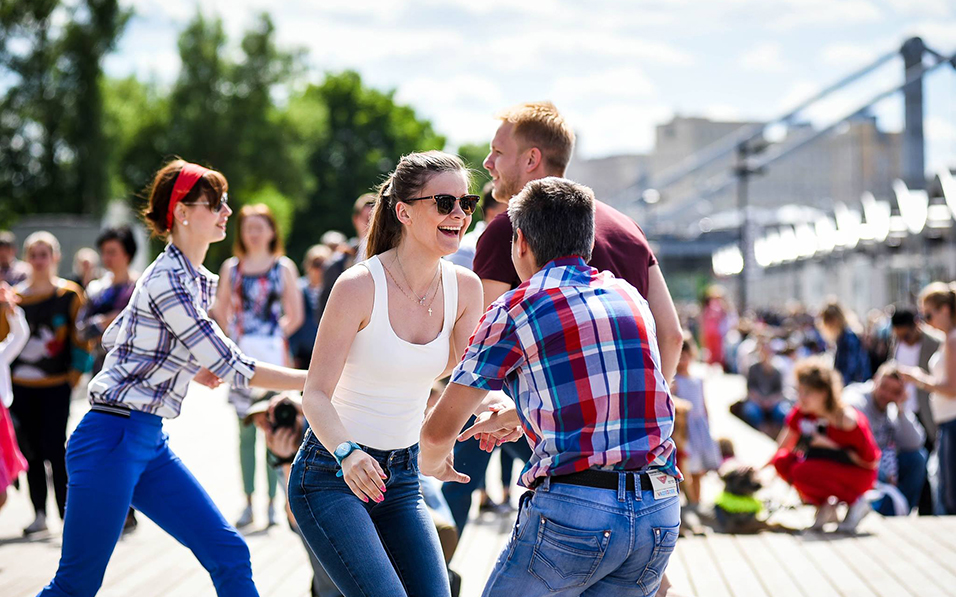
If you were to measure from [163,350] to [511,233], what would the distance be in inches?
49.9

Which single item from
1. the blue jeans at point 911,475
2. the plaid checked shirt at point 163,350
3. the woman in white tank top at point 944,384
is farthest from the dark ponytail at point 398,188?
the blue jeans at point 911,475

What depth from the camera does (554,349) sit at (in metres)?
2.53

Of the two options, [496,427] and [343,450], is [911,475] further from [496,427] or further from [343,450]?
[343,450]

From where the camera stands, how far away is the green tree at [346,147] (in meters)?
48.9

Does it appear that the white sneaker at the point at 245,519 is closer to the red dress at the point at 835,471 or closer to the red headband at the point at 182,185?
the red headband at the point at 182,185

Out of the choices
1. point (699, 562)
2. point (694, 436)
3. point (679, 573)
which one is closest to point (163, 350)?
point (679, 573)

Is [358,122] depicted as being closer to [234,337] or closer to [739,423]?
[739,423]

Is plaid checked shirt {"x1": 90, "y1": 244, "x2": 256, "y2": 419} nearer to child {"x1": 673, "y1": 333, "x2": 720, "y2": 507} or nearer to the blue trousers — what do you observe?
the blue trousers

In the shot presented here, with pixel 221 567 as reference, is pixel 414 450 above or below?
above

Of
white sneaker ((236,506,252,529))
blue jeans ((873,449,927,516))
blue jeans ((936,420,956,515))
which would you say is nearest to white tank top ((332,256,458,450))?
white sneaker ((236,506,252,529))

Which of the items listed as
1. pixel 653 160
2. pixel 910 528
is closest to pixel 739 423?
pixel 910 528

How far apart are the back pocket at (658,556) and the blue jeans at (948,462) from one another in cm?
573

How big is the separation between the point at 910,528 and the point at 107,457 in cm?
544

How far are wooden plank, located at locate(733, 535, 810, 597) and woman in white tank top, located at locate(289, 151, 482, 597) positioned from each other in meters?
2.96
